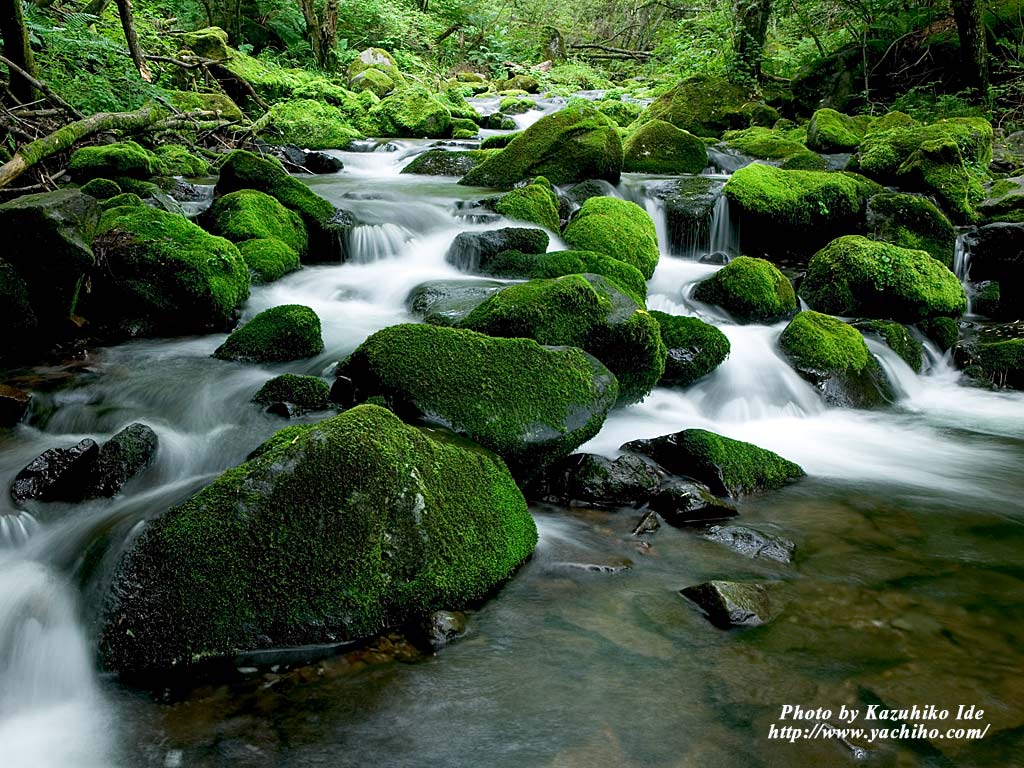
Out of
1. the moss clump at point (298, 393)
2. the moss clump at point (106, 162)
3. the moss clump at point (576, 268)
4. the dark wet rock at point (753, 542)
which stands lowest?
the dark wet rock at point (753, 542)

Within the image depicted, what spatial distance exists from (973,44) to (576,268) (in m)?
11.5

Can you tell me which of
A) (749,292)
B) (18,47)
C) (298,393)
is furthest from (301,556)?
(18,47)

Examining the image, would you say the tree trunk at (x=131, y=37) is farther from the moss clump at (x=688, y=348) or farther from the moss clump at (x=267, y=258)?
the moss clump at (x=688, y=348)

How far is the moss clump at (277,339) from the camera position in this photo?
20.9 ft

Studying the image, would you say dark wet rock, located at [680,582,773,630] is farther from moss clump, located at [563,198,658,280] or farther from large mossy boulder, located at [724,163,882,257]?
large mossy boulder, located at [724,163,882,257]

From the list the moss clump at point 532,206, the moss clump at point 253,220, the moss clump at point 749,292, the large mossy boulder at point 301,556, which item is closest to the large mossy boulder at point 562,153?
the moss clump at point 532,206

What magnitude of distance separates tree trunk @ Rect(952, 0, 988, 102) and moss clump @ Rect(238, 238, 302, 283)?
12.9 meters

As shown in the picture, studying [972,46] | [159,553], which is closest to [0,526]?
[159,553]

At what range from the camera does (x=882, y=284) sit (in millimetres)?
8672

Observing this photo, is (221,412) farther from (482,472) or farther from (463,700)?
(463,700)

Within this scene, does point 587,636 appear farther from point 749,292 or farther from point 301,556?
point 749,292

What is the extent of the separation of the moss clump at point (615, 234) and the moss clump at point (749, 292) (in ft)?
2.67

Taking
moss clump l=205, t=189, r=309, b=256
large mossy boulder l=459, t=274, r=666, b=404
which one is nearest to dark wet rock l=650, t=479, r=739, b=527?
large mossy boulder l=459, t=274, r=666, b=404

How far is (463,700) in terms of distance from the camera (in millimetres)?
2910
